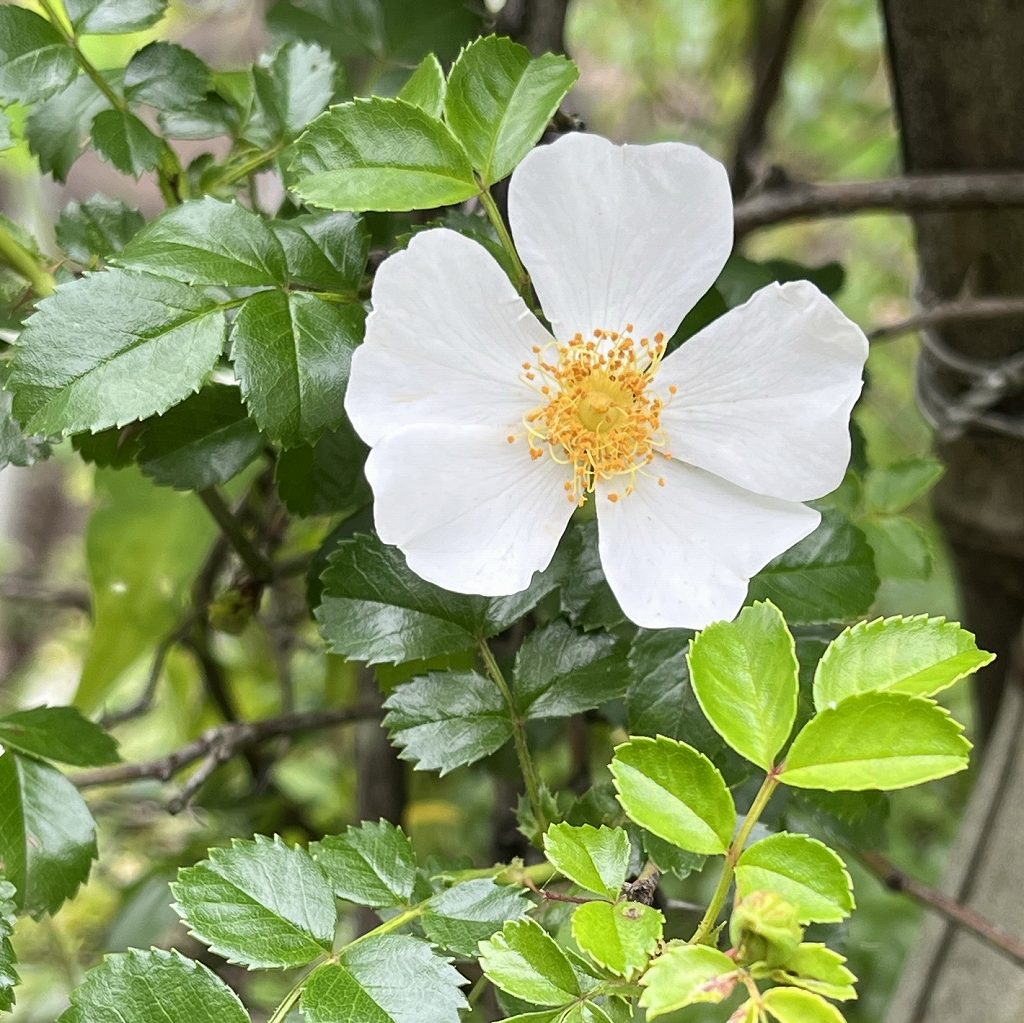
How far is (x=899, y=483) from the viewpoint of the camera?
1.95 ft

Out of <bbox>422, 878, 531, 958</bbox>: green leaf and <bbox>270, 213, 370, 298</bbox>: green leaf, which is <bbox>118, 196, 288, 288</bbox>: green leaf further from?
<bbox>422, 878, 531, 958</bbox>: green leaf

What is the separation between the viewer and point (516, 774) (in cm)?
64

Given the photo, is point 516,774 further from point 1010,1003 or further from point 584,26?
point 584,26

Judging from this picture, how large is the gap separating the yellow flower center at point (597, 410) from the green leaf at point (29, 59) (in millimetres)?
226

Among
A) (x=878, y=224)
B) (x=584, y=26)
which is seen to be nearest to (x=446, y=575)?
(x=584, y=26)

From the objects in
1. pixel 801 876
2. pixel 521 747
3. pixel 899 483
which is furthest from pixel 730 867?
pixel 899 483

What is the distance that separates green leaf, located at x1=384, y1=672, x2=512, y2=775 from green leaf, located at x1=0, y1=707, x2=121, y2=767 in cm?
14

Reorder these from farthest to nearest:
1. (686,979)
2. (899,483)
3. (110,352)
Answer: (899,483) < (110,352) < (686,979)

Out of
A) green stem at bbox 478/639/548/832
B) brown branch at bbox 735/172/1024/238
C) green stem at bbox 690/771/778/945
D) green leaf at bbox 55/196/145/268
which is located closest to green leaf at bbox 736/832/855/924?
green stem at bbox 690/771/778/945

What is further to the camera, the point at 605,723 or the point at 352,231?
the point at 605,723

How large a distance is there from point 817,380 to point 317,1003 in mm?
276

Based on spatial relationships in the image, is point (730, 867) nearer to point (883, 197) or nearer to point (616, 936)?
point (616, 936)

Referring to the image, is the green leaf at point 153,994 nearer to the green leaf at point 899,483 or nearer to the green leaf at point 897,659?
the green leaf at point 897,659

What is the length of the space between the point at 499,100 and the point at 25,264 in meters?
0.21
